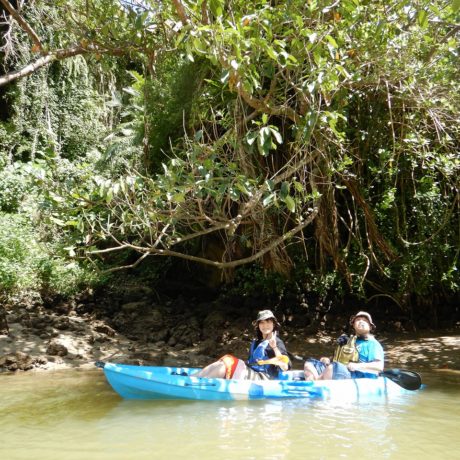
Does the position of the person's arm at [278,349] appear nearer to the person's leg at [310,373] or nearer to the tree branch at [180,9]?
the person's leg at [310,373]

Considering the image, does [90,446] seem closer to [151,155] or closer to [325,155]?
[325,155]

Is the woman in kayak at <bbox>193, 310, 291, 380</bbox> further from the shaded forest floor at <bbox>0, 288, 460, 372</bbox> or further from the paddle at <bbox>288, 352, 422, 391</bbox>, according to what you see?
the shaded forest floor at <bbox>0, 288, 460, 372</bbox>

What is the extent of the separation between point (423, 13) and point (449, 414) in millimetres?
3524

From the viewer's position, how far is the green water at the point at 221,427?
12.3 ft

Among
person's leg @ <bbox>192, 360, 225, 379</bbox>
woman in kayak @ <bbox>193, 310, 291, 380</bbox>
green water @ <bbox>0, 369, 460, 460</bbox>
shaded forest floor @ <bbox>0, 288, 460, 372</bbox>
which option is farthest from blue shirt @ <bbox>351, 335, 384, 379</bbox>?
shaded forest floor @ <bbox>0, 288, 460, 372</bbox>

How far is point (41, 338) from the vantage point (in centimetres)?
820

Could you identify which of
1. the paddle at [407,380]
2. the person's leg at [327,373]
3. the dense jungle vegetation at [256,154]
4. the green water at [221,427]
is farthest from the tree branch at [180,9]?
the paddle at [407,380]

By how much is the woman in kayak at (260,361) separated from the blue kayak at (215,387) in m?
0.21

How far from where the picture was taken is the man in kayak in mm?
5699

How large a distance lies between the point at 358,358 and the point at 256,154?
136 inches

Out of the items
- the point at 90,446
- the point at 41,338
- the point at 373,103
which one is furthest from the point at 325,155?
the point at 41,338

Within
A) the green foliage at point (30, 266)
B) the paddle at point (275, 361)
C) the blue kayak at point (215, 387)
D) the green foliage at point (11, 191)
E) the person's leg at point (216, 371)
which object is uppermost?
the green foliage at point (11, 191)

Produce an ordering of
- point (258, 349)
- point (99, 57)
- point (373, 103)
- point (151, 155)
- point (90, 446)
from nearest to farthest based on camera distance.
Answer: point (90, 446) < point (258, 349) < point (99, 57) < point (373, 103) < point (151, 155)

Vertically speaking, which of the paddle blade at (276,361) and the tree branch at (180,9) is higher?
A: the tree branch at (180,9)
